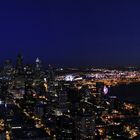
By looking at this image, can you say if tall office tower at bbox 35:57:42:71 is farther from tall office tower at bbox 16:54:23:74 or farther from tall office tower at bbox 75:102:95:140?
tall office tower at bbox 75:102:95:140

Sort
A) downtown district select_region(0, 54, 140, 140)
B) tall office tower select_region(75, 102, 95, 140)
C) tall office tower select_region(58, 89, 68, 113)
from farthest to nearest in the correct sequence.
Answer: tall office tower select_region(58, 89, 68, 113) < downtown district select_region(0, 54, 140, 140) < tall office tower select_region(75, 102, 95, 140)

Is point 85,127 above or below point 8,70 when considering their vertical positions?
below

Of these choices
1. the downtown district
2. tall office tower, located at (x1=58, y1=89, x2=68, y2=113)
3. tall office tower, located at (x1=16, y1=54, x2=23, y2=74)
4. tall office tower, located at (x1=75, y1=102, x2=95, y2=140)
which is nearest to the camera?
tall office tower, located at (x1=75, y1=102, x2=95, y2=140)

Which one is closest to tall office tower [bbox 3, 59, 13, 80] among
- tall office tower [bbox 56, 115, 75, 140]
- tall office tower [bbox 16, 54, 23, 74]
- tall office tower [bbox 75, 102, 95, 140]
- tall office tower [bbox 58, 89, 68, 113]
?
tall office tower [bbox 16, 54, 23, 74]

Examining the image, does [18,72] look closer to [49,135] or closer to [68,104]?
[68,104]

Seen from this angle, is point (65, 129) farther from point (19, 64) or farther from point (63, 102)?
point (19, 64)

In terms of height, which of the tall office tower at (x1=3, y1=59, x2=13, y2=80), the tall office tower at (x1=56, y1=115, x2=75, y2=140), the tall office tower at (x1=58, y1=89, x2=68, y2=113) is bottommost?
the tall office tower at (x1=56, y1=115, x2=75, y2=140)

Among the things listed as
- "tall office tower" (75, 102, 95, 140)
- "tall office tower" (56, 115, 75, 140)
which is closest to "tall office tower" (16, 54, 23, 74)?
"tall office tower" (56, 115, 75, 140)

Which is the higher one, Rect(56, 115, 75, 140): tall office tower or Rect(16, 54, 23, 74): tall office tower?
Rect(16, 54, 23, 74): tall office tower

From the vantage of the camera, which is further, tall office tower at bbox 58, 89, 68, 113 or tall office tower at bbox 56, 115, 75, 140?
tall office tower at bbox 58, 89, 68, 113

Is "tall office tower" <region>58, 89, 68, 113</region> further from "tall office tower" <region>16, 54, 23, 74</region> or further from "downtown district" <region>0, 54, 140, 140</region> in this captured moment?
"tall office tower" <region>16, 54, 23, 74</region>

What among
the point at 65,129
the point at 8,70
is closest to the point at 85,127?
the point at 65,129
